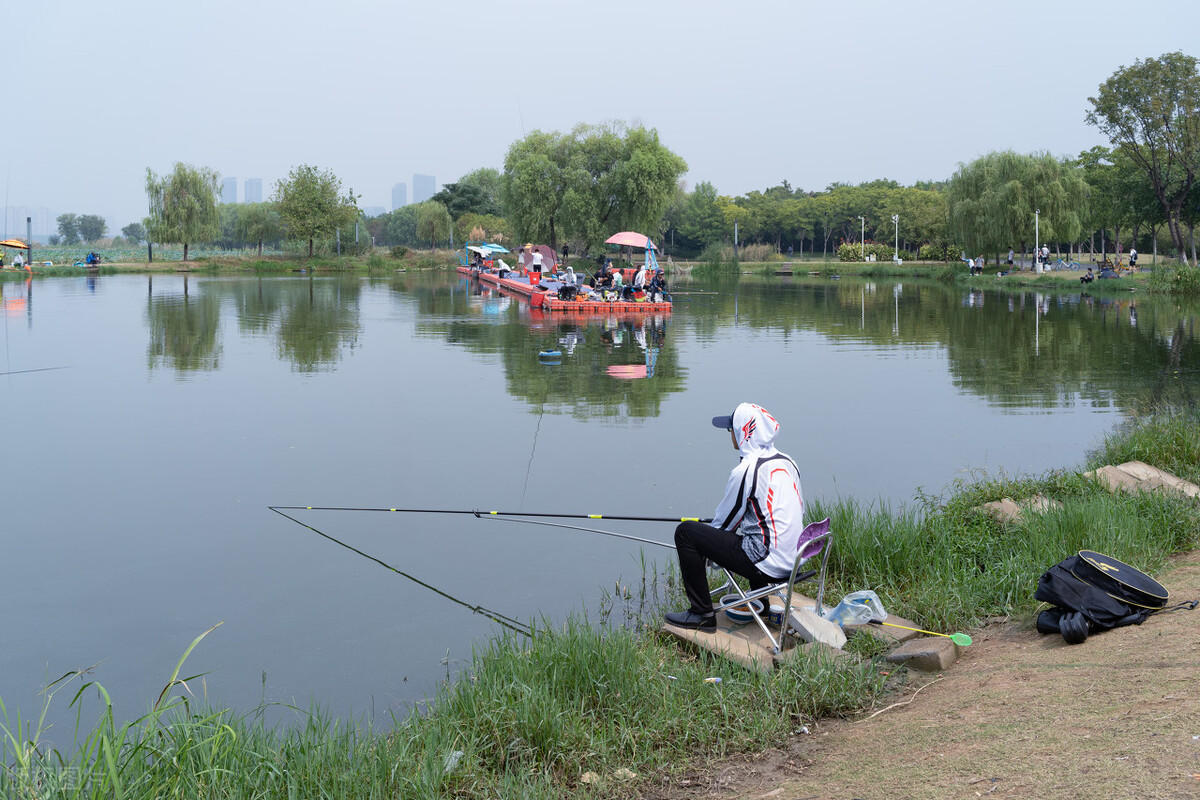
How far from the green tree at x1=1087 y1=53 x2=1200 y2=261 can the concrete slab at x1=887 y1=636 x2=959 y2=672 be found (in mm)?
42436

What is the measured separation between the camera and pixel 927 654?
15.2ft

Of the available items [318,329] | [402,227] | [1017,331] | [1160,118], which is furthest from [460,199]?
[1017,331]

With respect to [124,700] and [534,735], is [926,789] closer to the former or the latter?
[534,735]

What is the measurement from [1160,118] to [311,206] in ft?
168

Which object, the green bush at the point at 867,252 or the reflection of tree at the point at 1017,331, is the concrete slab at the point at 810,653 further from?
the green bush at the point at 867,252

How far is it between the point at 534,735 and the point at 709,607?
1.42 m

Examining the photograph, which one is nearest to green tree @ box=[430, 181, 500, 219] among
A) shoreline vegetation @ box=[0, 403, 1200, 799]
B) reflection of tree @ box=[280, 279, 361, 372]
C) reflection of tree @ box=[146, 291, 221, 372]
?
reflection of tree @ box=[280, 279, 361, 372]

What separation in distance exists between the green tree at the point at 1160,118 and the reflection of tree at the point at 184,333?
3674 centimetres

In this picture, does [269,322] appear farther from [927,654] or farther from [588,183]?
[588,183]

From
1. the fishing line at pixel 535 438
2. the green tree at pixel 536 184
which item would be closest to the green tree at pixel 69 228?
the green tree at pixel 536 184

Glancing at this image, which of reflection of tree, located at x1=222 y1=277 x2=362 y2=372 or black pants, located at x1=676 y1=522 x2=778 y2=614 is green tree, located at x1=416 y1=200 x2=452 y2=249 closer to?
reflection of tree, located at x1=222 y1=277 x2=362 y2=372

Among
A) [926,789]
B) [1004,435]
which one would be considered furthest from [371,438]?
[926,789]

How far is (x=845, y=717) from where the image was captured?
419cm

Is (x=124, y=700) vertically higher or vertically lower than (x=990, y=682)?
lower
